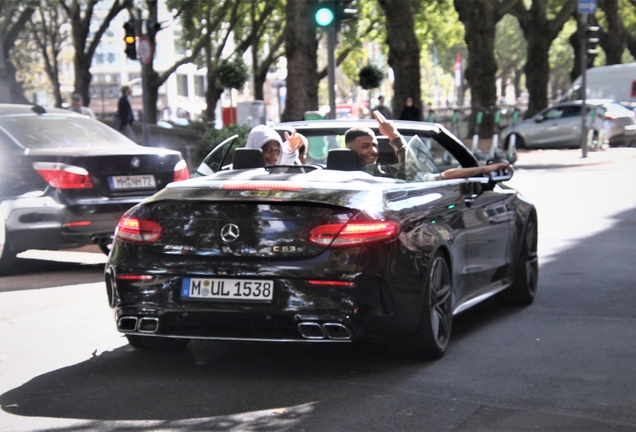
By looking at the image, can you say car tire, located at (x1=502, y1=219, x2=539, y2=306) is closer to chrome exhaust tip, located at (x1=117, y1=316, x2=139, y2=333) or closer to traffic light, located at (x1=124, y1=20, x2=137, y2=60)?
chrome exhaust tip, located at (x1=117, y1=316, x2=139, y2=333)

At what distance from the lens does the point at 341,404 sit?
558 cm

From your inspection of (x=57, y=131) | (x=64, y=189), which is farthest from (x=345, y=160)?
(x=57, y=131)

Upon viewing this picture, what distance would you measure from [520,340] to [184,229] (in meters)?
2.35

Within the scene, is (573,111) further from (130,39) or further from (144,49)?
(144,49)

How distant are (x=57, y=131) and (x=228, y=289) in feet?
21.1

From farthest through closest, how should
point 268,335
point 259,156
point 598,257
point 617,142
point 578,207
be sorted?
1. point 617,142
2. point 578,207
3. point 598,257
4. point 259,156
5. point 268,335

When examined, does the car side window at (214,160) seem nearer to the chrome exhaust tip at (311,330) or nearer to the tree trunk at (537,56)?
the chrome exhaust tip at (311,330)

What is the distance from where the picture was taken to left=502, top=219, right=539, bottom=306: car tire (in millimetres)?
8648

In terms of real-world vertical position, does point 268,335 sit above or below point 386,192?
below

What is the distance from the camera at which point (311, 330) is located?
6.00 metres

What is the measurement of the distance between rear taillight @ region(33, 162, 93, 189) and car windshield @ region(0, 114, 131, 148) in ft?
1.50

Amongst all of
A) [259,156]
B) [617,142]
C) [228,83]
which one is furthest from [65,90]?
[259,156]

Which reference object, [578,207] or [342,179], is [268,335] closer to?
[342,179]

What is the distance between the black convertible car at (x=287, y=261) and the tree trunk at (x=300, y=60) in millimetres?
14681
